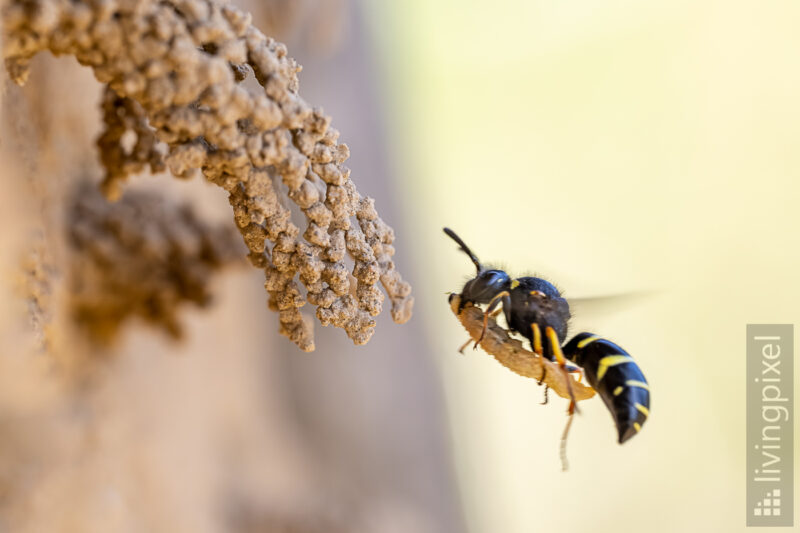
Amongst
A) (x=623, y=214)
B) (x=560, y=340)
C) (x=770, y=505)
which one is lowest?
(x=770, y=505)

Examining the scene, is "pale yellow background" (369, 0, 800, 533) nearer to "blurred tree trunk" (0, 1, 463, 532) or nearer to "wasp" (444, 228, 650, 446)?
"blurred tree trunk" (0, 1, 463, 532)

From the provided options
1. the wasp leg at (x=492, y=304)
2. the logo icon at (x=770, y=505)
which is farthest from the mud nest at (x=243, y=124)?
the logo icon at (x=770, y=505)

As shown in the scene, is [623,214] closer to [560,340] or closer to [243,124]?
[560,340]

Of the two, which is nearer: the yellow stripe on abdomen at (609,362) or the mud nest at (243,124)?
the mud nest at (243,124)

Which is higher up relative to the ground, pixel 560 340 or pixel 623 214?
pixel 623 214

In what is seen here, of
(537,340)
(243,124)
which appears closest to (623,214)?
(537,340)

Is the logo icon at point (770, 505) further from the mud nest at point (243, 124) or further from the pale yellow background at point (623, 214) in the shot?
the mud nest at point (243, 124)

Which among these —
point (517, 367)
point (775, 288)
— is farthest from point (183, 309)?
point (775, 288)
